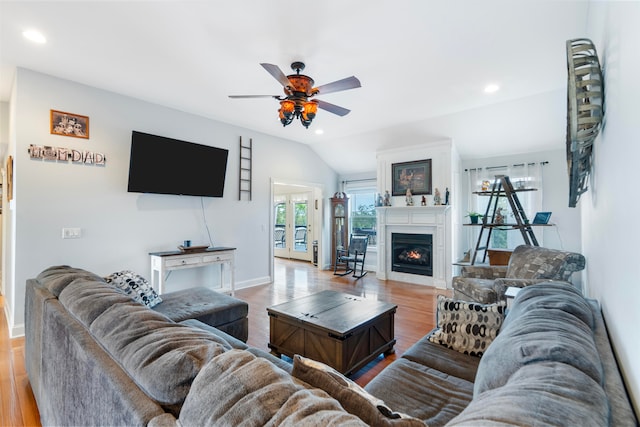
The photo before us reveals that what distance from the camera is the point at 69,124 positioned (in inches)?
135

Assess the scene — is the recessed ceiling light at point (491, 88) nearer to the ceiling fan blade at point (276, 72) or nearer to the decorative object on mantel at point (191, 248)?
the ceiling fan blade at point (276, 72)

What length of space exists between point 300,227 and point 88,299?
7.53 meters

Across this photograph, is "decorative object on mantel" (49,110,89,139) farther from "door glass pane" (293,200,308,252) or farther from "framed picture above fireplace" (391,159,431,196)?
"door glass pane" (293,200,308,252)

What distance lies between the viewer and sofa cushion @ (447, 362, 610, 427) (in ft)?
1.97

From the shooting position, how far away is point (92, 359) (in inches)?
40.6

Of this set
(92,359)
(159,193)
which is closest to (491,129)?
(159,193)

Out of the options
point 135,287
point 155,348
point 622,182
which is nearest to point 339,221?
point 135,287

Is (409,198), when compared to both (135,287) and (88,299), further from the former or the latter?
(88,299)

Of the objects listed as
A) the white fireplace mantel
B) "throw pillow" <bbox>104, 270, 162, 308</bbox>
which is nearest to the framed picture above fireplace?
the white fireplace mantel

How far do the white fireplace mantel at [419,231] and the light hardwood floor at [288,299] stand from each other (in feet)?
0.82

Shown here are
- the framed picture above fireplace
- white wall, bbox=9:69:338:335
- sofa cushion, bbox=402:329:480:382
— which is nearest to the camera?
sofa cushion, bbox=402:329:480:382

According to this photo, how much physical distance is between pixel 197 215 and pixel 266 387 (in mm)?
4303

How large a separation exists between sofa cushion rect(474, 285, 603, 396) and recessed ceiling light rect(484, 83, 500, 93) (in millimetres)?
3213

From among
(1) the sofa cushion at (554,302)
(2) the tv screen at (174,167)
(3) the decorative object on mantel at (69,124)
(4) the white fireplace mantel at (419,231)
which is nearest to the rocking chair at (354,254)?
(4) the white fireplace mantel at (419,231)
